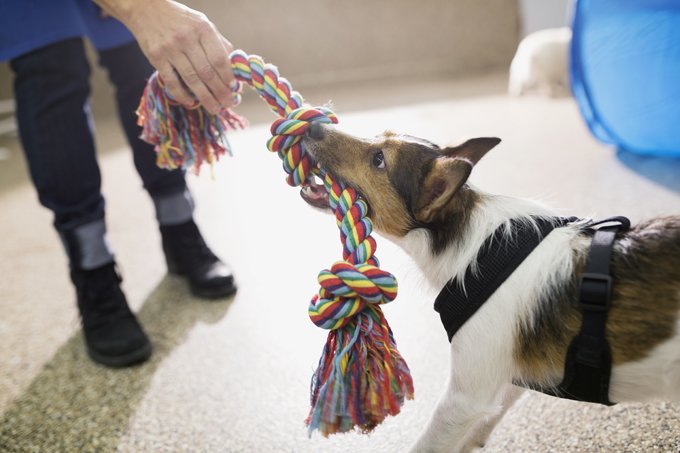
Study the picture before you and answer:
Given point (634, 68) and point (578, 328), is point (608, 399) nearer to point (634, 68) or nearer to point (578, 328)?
point (578, 328)

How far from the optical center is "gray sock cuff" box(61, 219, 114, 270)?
1.58 metres

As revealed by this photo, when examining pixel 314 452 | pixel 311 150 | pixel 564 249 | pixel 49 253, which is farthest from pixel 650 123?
pixel 49 253

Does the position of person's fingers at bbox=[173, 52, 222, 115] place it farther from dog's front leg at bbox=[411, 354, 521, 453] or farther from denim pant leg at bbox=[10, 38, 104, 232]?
dog's front leg at bbox=[411, 354, 521, 453]

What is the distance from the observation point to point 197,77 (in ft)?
3.91

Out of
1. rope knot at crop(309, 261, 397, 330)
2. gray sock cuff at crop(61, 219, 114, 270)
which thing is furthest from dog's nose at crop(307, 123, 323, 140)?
gray sock cuff at crop(61, 219, 114, 270)

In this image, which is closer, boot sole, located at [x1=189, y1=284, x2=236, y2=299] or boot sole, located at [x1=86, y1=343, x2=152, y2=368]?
boot sole, located at [x1=86, y1=343, x2=152, y2=368]

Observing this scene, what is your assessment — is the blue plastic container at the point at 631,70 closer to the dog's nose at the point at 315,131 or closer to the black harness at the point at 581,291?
the black harness at the point at 581,291

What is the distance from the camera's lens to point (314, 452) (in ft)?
3.99

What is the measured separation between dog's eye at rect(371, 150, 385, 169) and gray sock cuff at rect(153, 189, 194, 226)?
921 mm

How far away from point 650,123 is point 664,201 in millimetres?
466

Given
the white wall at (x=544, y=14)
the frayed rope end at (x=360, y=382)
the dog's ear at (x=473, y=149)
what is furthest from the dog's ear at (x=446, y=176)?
the white wall at (x=544, y=14)

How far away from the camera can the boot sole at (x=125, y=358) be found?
159cm

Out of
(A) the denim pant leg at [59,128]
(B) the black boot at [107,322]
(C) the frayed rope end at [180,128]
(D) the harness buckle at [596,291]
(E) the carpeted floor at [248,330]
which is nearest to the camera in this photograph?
(D) the harness buckle at [596,291]

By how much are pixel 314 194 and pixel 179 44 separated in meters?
0.42
